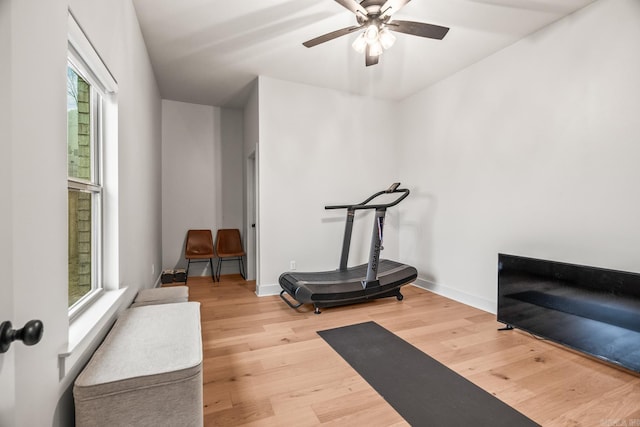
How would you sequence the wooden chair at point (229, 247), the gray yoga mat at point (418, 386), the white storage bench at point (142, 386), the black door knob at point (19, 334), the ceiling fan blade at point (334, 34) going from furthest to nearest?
the wooden chair at point (229, 247)
the ceiling fan blade at point (334, 34)
the gray yoga mat at point (418, 386)
the white storage bench at point (142, 386)
the black door knob at point (19, 334)

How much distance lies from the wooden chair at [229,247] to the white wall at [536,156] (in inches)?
118

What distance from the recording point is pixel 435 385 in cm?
200

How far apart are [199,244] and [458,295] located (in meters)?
4.03

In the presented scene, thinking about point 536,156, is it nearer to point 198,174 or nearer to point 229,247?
point 229,247

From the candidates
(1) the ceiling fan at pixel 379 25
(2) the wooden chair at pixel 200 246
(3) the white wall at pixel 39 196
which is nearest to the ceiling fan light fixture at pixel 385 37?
(1) the ceiling fan at pixel 379 25

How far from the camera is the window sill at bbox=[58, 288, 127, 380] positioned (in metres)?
1.17

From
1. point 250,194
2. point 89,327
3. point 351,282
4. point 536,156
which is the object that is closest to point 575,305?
point 536,156

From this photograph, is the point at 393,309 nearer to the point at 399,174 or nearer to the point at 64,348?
the point at 399,174

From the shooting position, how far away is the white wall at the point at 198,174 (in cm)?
500

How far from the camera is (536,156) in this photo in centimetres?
296

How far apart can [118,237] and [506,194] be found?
11.9 feet

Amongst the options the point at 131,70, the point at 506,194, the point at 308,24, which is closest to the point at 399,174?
the point at 506,194

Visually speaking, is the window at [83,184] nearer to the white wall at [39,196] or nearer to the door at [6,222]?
the white wall at [39,196]

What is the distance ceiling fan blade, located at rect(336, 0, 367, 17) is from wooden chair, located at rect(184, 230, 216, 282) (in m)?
3.99
